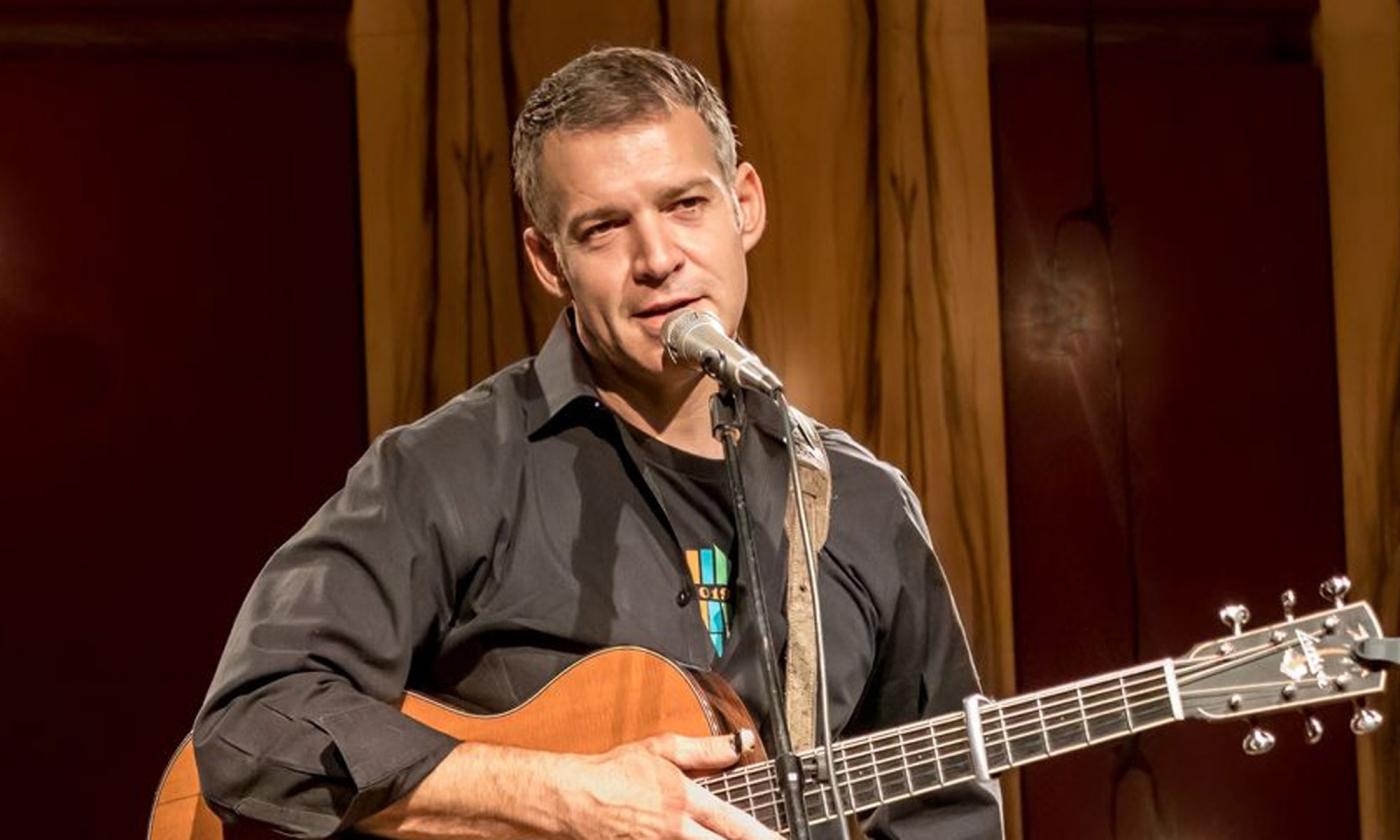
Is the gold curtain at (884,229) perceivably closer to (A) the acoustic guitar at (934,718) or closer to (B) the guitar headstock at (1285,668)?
(A) the acoustic guitar at (934,718)

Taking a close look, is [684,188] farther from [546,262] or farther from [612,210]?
[546,262]

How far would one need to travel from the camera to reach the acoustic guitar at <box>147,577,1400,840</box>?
6.59 ft

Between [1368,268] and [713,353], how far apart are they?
2047mm

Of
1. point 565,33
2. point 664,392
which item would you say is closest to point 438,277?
point 565,33

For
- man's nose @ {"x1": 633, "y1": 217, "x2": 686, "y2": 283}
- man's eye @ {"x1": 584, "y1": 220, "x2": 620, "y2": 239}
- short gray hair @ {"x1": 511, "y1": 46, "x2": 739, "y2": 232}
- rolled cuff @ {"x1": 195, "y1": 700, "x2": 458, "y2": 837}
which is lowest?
rolled cuff @ {"x1": 195, "y1": 700, "x2": 458, "y2": 837}

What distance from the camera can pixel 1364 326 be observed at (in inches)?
139

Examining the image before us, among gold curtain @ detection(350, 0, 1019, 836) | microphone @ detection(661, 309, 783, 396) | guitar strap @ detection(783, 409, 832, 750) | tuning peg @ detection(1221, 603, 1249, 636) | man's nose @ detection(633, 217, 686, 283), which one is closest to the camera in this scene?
microphone @ detection(661, 309, 783, 396)

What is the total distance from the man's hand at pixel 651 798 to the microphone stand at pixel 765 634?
0.43ft

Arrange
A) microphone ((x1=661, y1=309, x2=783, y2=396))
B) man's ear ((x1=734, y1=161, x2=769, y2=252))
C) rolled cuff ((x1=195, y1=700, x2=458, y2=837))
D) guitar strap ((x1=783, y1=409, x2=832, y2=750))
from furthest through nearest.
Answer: man's ear ((x1=734, y1=161, x2=769, y2=252)), guitar strap ((x1=783, y1=409, x2=832, y2=750)), rolled cuff ((x1=195, y1=700, x2=458, y2=837)), microphone ((x1=661, y1=309, x2=783, y2=396))

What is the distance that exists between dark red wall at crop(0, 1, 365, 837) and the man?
941 millimetres

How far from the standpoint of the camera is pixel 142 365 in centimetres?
325

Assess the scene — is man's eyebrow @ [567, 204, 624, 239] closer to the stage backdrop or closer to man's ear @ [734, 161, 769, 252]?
man's ear @ [734, 161, 769, 252]

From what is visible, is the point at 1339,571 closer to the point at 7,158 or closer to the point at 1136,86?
the point at 1136,86

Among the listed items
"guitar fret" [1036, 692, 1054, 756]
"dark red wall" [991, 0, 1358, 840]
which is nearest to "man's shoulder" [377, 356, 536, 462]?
"guitar fret" [1036, 692, 1054, 756]
